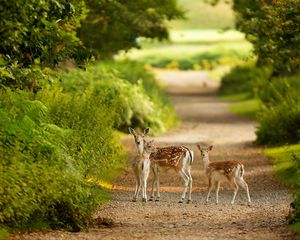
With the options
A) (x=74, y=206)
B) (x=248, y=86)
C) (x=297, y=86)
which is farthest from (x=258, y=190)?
(x=248, y=86)

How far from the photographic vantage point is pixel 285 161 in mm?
25703

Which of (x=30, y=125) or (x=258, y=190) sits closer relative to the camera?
(x=30, y=125)

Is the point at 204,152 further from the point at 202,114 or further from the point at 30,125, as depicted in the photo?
the point at 202,114

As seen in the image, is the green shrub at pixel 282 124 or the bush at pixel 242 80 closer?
the green shrub at pixel 282 124

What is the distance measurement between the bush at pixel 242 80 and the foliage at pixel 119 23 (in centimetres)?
2193

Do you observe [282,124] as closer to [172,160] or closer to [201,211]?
[172,160]

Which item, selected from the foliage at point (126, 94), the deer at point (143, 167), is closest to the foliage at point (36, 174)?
the deer at point (143, 167)

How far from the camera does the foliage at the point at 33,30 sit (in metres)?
13.8

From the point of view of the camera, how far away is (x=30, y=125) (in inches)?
611

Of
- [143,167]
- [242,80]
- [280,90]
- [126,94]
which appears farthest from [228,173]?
[242,80]

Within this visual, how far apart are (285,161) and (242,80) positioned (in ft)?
124

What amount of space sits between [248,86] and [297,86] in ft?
71.4

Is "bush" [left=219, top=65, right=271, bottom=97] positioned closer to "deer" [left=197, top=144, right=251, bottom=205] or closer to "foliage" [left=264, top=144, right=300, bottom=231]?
"foliage" [left=264, top=144, right=300, bottom=231]

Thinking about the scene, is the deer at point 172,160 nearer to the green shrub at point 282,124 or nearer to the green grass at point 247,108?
the green shrub at point 282,124
